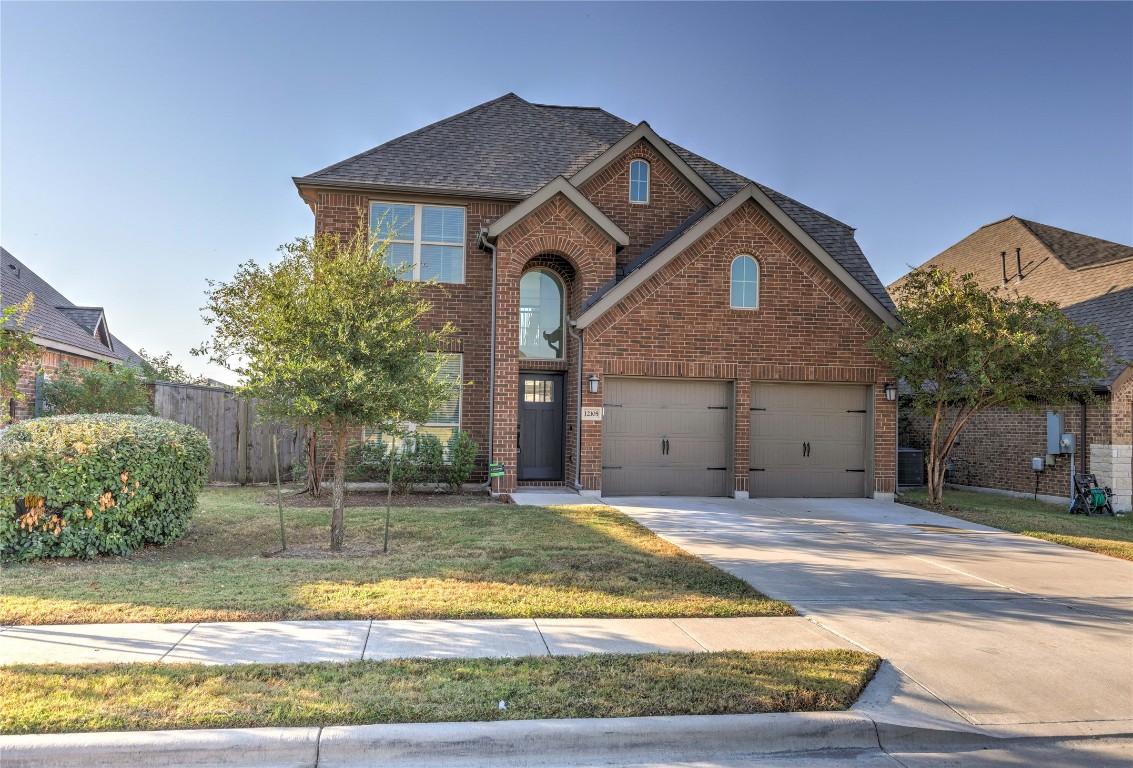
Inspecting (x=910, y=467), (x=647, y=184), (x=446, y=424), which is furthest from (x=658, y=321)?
(x=910, y=467)

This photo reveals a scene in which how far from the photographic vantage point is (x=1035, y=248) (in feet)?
74.9

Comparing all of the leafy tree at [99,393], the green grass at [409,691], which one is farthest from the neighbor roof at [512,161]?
the green grass at [409,691]

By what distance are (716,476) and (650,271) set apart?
427cm

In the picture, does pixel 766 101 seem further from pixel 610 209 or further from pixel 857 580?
pixel 857 580

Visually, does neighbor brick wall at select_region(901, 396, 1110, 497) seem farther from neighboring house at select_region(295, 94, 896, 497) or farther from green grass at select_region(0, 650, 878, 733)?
green grass at select_region(0, 650, 878, 733)

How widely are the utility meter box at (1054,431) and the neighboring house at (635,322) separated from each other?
469 centimetres

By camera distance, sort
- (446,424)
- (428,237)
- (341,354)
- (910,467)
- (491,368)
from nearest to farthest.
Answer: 1. (341,354)
2. (491,368)
3. (446,424)
4. (428,237)
5. (910,467)

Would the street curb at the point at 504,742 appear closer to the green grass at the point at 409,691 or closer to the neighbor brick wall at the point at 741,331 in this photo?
the green grass at the point at 409,691

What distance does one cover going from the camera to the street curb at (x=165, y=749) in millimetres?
3756

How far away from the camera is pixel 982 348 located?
43.3ft

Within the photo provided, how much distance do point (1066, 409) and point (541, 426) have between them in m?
11.7

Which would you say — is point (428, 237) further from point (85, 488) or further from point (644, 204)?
point (85, 488)

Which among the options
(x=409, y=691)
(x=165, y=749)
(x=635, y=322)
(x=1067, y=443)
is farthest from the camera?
(x=1067, y=443)

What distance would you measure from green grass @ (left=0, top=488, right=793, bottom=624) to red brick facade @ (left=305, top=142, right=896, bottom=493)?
4.37 meters
